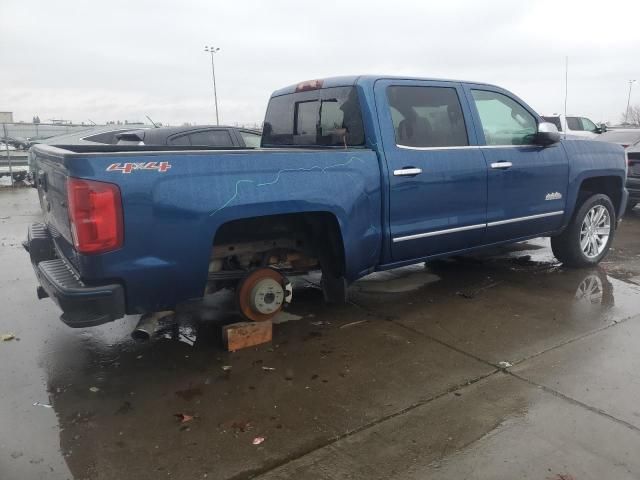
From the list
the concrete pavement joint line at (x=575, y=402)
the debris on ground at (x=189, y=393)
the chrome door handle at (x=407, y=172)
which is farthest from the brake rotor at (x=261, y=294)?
the concrete pavement joint line at (x=575, y=402)

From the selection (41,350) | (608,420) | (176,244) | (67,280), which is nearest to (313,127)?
(176,244)

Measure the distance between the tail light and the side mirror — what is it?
12.8ft

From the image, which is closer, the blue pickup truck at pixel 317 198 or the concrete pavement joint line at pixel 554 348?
the concrete pavement joint line at pixel 554 348

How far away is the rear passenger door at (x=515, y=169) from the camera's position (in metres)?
4.83

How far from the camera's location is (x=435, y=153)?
14.4 ft

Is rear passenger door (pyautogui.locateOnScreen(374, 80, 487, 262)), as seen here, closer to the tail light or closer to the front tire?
the front tire

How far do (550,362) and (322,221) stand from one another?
1.86 metres

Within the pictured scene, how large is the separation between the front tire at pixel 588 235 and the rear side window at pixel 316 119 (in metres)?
3.02

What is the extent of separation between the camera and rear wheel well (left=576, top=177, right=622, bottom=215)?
591 centimetres

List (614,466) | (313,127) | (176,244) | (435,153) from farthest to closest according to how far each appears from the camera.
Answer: (313,127), (435,153), (176,244), (614,466)

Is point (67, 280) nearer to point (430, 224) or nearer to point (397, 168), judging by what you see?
point (397, 168)

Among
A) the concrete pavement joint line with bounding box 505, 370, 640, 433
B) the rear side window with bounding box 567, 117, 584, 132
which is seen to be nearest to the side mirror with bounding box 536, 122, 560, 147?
the concrete pavement joint line with bounding box 505, 370, 640, 433

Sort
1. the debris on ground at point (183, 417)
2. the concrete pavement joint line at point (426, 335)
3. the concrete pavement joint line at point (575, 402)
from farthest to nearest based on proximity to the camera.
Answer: the concrete pavement joint line at point (426, 335) → the debris on ground at point (183, 417) → the concrete pavement joint line at point (575, 402)

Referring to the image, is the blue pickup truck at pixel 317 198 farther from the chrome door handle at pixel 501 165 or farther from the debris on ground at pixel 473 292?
the debris on ground at pixel 473 292
